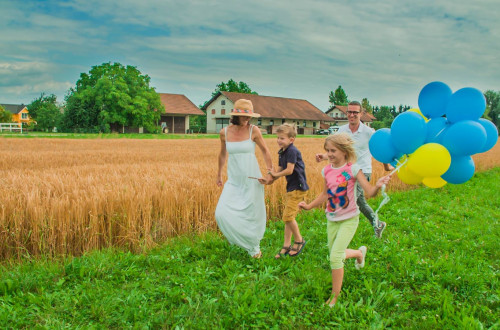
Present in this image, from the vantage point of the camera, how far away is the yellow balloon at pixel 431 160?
320cm

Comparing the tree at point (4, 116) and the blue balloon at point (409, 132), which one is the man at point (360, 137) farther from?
the tree at point (4, 116)

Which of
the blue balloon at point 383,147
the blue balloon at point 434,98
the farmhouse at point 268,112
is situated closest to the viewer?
the blue balloon at point 434,98

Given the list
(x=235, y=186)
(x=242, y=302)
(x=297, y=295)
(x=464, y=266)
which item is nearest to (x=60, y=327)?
(x=242, y=302)

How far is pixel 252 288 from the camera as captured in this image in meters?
3.53

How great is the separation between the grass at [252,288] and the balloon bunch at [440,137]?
1.14 meters

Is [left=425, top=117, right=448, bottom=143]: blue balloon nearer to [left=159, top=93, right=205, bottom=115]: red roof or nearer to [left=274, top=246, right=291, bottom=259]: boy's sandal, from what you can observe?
[left=274, top=246, right=291, bottom=259]: boy's sandal

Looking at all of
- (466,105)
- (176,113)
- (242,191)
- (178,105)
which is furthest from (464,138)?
(178,105)

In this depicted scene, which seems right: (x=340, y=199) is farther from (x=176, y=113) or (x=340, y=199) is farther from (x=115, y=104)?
(x=176, y=113)

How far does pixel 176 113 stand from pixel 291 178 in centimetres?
4835

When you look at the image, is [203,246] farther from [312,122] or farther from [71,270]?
[312,122]

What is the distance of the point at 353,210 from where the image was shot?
3480mm

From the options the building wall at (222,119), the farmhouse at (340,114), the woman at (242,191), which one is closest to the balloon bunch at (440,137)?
the woman at (242,191)

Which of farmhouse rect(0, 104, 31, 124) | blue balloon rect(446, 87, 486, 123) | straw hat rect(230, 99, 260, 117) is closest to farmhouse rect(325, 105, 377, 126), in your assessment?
straw hat rect(230, 99, 260, 117)

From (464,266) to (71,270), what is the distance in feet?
14.3
